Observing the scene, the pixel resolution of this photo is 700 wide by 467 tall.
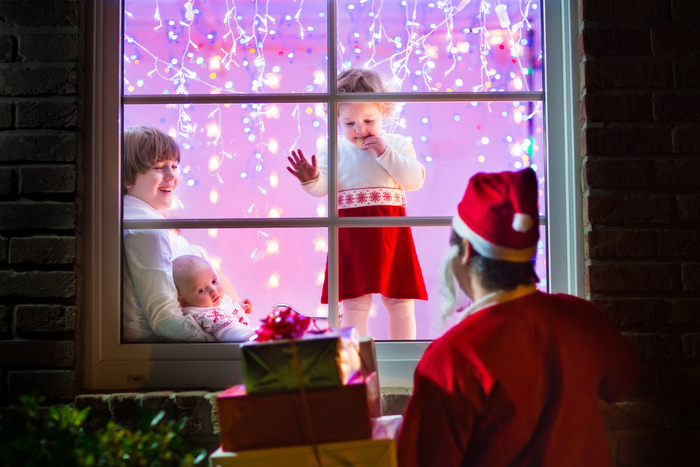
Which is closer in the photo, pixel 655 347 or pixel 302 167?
pixel 655 347

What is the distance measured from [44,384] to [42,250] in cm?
34

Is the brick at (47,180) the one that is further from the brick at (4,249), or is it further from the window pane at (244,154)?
the window pane at (244,154)

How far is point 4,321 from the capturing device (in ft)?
5.27

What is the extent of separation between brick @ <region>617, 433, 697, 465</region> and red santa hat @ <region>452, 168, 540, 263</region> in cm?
63

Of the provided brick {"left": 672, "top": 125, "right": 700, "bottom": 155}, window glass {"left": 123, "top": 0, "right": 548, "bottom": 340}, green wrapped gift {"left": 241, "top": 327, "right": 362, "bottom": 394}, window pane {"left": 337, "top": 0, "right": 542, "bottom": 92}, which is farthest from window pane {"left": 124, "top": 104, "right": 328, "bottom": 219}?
brick {"left": 672, "top": 125, "right": 700, "bottom": 155}

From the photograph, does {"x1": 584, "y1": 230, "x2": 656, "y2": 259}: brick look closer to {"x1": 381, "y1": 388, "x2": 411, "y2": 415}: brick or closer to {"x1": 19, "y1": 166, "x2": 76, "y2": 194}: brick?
{"x1": 381, "y1": 388, "x2": 411, "y2": 415}: brick

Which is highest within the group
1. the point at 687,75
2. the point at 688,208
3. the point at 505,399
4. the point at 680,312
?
the point at 687,75

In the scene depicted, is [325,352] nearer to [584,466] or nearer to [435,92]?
[584,466]

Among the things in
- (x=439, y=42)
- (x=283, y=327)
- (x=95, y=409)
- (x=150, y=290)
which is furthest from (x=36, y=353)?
(x=439, y=42)

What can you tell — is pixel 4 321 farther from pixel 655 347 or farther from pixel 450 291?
pixel 655 347

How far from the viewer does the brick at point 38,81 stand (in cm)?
165

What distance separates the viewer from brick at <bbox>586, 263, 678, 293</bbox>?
157cm

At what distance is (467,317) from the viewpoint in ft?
4.18

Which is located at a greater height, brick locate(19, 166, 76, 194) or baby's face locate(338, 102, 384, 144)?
baby's face locate(338, 102, 384, 144)
